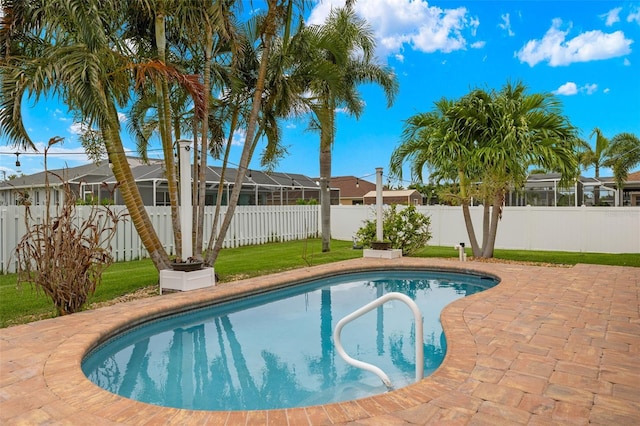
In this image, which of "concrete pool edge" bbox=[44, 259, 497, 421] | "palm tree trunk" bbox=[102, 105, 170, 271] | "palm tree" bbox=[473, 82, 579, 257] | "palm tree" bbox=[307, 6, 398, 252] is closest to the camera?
"concrete pool edge" bbox=[44, 259, 497, 421]

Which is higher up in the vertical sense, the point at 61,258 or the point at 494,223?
the point at 494,223

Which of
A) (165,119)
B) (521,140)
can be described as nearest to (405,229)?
(521,140)

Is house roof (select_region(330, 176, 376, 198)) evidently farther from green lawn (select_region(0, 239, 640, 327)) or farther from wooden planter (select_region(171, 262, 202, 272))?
wooden planter (select_region(171, 262, 202, 272))

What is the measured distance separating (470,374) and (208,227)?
12.3 m

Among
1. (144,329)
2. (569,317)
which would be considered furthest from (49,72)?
(569,317)

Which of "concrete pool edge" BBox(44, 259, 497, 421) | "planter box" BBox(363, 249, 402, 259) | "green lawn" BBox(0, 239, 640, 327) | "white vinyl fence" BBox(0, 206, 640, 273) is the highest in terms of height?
"white vinyl fence" BBox(0, 206, 640, 273)

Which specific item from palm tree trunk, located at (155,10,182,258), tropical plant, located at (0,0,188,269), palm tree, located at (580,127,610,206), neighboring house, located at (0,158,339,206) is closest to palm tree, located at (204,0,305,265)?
palm tree trunk, located at (155,10,182,258)

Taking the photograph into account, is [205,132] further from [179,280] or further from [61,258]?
[61,258]

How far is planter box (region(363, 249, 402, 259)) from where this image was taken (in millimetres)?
12180

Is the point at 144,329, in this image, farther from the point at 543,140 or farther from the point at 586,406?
the point at 543,140

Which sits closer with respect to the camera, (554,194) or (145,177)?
(145,177)

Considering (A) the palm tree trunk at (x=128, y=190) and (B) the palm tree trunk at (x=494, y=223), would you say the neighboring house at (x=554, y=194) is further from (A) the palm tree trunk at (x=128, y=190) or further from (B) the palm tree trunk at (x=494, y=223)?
(A) the palm tree trunk at (x=128, y=190)

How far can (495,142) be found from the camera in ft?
36.7

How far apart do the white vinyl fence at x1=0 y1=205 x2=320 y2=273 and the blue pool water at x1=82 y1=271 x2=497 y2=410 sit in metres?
3.14
